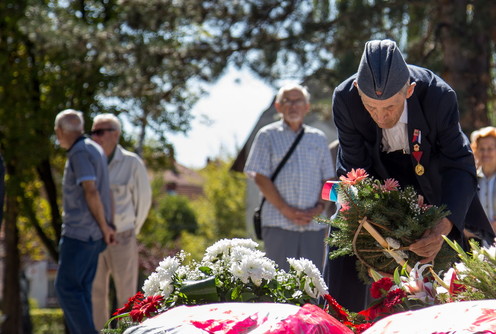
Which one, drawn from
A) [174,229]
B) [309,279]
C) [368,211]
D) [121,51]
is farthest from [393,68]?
[174,229]

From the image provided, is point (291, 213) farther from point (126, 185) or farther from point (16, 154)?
point (16, 154)

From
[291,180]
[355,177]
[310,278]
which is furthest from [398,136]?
[291,180]

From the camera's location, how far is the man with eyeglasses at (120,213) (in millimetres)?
7922

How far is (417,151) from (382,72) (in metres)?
0.58

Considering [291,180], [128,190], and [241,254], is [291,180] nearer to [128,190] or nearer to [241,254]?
[128,190]

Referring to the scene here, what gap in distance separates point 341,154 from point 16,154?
10.7 meters

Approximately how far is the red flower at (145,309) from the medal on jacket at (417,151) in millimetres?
1432

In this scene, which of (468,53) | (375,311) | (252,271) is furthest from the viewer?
(468,53)

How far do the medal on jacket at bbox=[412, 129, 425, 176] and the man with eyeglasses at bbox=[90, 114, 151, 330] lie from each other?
4.26 metres

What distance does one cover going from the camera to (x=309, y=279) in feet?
11.3

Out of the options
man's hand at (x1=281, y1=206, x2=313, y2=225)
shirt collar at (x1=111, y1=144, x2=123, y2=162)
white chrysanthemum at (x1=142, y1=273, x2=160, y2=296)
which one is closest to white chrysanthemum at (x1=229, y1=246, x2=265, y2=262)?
white chrysanthemum at (x1=142, y1=273, x2=160, y2=296)

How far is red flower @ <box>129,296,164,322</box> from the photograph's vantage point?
10.4 ft

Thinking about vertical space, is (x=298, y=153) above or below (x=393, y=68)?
below

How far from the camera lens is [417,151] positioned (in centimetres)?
411
